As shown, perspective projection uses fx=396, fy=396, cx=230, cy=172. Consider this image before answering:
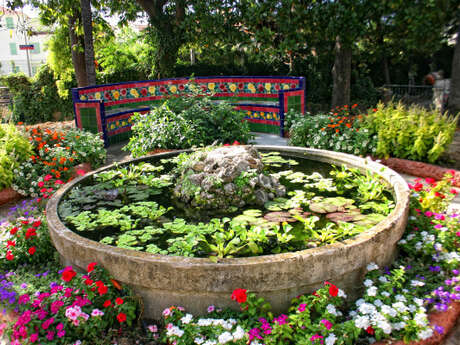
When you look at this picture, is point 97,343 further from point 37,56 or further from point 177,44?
point 37,56

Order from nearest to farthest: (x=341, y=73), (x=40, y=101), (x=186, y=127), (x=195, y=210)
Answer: (x=195, y=210)
(x=186, y=127)
(x=341, y=73)
(x=40, y=101)

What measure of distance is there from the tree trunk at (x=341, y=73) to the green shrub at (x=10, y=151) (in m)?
7.42

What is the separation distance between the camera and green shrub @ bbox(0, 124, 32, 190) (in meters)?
5.30

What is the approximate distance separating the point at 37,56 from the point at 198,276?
45.5 metres

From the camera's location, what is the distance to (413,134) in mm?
5594

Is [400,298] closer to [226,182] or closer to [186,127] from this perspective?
[226,182]

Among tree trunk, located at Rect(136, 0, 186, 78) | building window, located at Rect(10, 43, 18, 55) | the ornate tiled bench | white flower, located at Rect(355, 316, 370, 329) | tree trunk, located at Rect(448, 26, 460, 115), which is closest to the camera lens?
white flower, located at Rect(355, 316, 370, 329)

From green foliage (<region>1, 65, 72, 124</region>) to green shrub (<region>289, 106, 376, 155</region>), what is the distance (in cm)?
995

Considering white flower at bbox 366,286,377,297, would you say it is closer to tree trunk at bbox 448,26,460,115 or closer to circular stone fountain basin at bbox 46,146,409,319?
circular stone fountain basin at bbox 46,146,409,319

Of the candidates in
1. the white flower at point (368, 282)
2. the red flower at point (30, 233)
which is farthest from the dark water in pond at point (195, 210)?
the white flower at point (368, 282)

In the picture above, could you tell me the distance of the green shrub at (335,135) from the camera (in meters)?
5.93

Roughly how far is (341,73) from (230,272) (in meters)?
8.70

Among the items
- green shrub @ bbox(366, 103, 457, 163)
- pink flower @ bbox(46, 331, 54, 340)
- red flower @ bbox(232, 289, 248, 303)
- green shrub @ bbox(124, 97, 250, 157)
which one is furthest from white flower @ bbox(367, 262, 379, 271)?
green shrub @ bbox(124, 97, 250, 157)

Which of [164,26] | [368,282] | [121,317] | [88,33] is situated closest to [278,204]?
[368,282]
